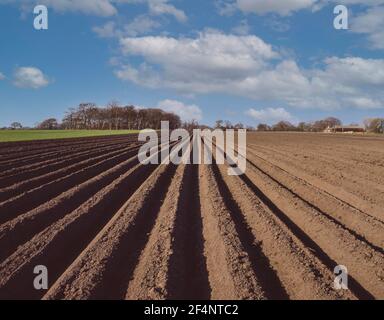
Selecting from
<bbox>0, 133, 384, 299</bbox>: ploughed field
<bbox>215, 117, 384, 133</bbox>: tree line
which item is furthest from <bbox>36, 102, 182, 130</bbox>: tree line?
<bbox>0, 133, 384, 299</bbox>: ploughed field

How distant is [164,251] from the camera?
248 inches

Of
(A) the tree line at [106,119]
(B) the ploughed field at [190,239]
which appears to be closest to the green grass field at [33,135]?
(B) the ploughed field at [190,239]

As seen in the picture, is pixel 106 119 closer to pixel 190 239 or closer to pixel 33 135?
pixel 33 135

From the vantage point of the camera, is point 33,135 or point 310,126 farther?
point 310,126

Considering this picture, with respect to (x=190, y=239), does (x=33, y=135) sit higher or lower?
higher

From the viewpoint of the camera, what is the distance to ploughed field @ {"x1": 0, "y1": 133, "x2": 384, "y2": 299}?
17.0 ft

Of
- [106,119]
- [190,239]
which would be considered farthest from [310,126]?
[190,239]

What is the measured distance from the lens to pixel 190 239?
720 centimetres

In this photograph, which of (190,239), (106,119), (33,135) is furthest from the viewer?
Answer: (106,119)

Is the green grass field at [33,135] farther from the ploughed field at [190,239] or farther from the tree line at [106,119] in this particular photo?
the tree line at [106,119]

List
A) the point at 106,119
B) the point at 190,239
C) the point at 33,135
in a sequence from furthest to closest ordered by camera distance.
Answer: the point at 106,119, the point at 33,135, the point at 190,239
